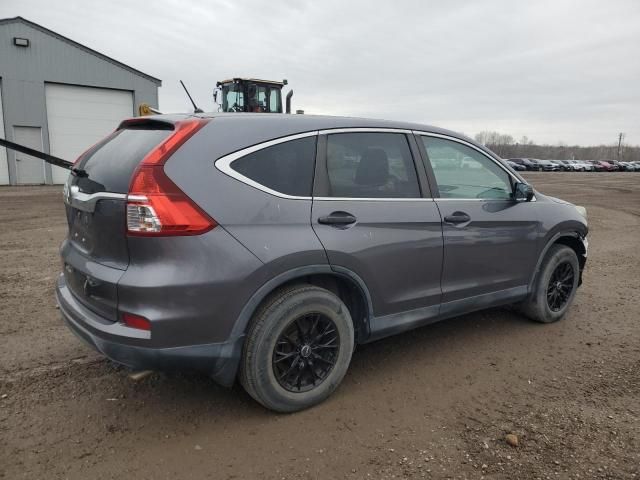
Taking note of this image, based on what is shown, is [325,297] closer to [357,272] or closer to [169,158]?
[357,272]

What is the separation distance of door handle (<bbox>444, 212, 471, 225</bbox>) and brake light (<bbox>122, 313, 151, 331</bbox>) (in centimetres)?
213

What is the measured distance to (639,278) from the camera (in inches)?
246

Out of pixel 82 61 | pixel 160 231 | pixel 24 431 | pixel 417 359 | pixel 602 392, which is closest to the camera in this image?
pixel 160 231

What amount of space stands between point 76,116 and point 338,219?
23.8 metres

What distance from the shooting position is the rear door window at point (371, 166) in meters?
3.07

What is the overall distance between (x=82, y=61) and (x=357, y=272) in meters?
24.1

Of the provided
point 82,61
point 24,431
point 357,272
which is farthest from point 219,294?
point 82,61

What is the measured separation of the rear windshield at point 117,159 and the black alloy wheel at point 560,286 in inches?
144

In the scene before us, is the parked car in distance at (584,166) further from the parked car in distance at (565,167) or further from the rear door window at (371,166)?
the rear door window at (371,166)

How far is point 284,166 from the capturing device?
9.34 ft

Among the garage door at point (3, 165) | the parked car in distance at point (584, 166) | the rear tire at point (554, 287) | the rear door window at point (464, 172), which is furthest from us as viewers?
the parked car in distance at point (584, 166)

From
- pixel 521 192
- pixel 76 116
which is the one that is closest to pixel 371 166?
pixel 521 192

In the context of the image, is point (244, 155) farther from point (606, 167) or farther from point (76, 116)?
point (606, 167)

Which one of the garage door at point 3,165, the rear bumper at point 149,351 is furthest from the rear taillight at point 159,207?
the garage door at point 3,165
